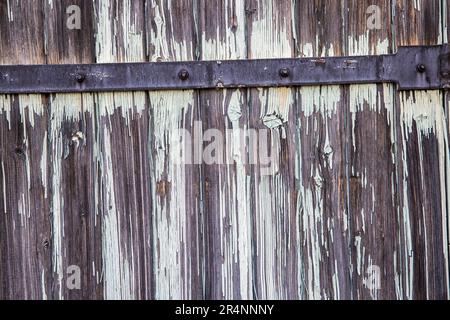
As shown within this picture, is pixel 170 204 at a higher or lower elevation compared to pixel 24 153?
lower

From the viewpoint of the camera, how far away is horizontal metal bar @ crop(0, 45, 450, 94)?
4.43 ft

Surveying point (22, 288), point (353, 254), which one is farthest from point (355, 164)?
point (22, 288)

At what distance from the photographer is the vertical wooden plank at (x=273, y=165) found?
1.38 m

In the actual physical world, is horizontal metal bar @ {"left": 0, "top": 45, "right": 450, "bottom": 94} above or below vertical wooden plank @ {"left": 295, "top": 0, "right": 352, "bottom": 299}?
above

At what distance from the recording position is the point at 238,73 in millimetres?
1376

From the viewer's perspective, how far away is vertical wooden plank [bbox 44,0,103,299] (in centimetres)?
142

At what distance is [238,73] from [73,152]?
0.43m

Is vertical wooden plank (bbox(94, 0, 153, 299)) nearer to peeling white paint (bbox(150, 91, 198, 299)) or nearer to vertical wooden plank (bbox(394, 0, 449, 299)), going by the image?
peeling white paint (bbox(150, 91, 198, 299))

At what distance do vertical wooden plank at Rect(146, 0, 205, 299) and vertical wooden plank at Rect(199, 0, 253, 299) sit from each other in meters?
0.03

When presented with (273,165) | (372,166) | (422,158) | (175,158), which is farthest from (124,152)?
(422,158)

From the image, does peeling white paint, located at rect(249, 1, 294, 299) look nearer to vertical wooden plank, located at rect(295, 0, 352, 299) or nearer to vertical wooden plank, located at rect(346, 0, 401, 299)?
vertical wooden plank, located at rect(295, 0, 352, 299)

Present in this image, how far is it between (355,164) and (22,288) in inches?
32.9

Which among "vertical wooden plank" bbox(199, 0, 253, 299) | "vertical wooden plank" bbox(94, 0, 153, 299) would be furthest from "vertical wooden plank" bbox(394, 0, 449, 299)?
"vertical wooden plank" bbox(94, 0, 153, 299)

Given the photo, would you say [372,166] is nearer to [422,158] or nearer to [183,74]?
[422,158]
